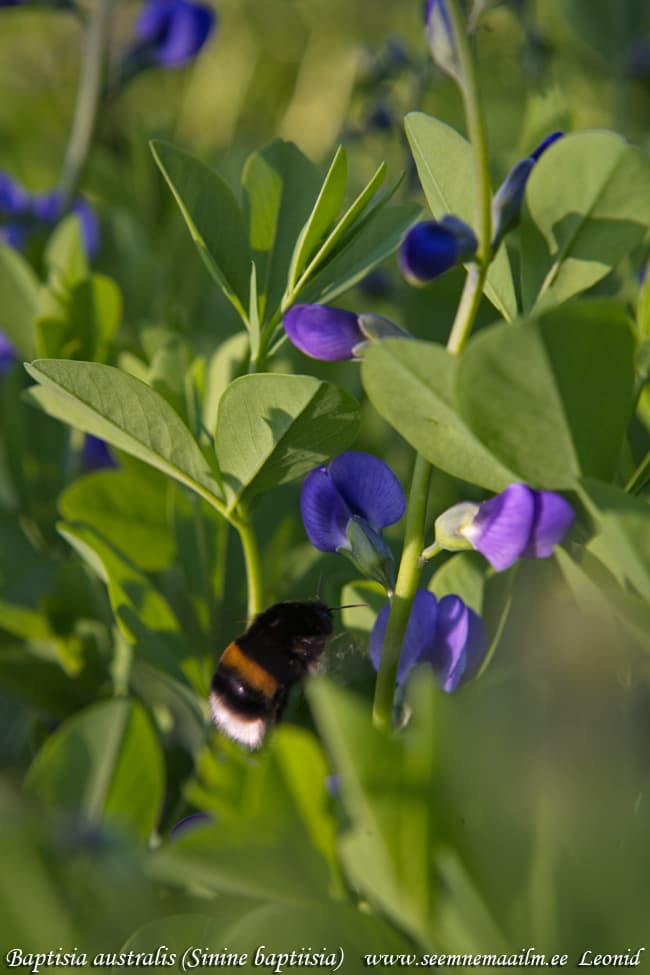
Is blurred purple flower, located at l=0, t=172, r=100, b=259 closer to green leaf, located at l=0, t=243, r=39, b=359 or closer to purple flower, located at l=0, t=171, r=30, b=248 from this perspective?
purple flower, located at l=0, t=171, r=30, b=248

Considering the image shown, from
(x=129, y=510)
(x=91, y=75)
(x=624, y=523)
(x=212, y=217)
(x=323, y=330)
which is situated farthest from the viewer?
(x=91, y=75)

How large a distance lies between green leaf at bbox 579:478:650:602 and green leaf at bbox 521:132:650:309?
14 cm

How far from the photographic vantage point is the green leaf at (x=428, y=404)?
58cm

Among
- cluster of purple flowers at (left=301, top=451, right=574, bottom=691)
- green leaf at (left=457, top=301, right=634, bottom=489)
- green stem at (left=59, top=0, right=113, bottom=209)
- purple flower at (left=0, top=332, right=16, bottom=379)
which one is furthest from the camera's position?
green stem at (left=59, top=0, right=113, bottom=209)

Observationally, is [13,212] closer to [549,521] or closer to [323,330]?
[323,330]

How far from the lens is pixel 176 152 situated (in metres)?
0.77

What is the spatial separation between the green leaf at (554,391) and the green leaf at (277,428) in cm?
12

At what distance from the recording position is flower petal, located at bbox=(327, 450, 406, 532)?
72 cm

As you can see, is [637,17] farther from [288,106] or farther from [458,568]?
[288,106]

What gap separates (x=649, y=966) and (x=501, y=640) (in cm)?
34

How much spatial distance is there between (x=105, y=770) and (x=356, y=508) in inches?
9.6

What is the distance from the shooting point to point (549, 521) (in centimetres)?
60

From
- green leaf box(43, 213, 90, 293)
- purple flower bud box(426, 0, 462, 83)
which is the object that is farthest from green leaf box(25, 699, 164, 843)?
green leaf box(43, 213, 90, 293)

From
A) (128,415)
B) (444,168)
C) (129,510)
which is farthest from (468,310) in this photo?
(129,510)
